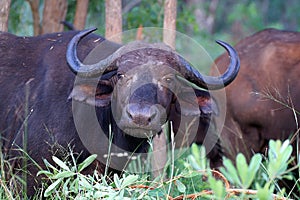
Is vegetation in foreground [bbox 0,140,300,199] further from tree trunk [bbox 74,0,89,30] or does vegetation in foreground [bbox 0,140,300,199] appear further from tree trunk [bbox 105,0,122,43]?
tree trunk [bbox 74,0,89,30]

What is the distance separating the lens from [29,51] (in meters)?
5.72

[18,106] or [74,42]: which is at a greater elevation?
[74,42]

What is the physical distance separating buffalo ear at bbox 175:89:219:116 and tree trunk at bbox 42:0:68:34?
2731 millimetres

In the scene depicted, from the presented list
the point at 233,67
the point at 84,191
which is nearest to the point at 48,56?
the point at 233,67

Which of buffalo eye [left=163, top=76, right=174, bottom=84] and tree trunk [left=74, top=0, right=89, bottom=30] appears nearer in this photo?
buffalo eye [left=163, top=76, right=174, bottom=84]

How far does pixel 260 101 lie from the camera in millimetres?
7215

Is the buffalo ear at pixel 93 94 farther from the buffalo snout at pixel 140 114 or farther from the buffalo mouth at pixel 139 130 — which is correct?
the buffalo snout at pixel 140 114

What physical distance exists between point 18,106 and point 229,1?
2284cm

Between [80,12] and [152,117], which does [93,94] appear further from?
[80,12]

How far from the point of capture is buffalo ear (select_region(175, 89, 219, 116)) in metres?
5.27

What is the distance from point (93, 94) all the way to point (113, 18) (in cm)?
162

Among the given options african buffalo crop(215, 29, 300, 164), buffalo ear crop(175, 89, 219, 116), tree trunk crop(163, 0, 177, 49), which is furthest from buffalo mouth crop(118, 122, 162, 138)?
african buffalo crop(215, 29, 300, 164)

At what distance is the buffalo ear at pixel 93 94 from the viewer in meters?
5.08

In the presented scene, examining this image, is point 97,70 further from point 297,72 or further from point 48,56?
point 297,72
